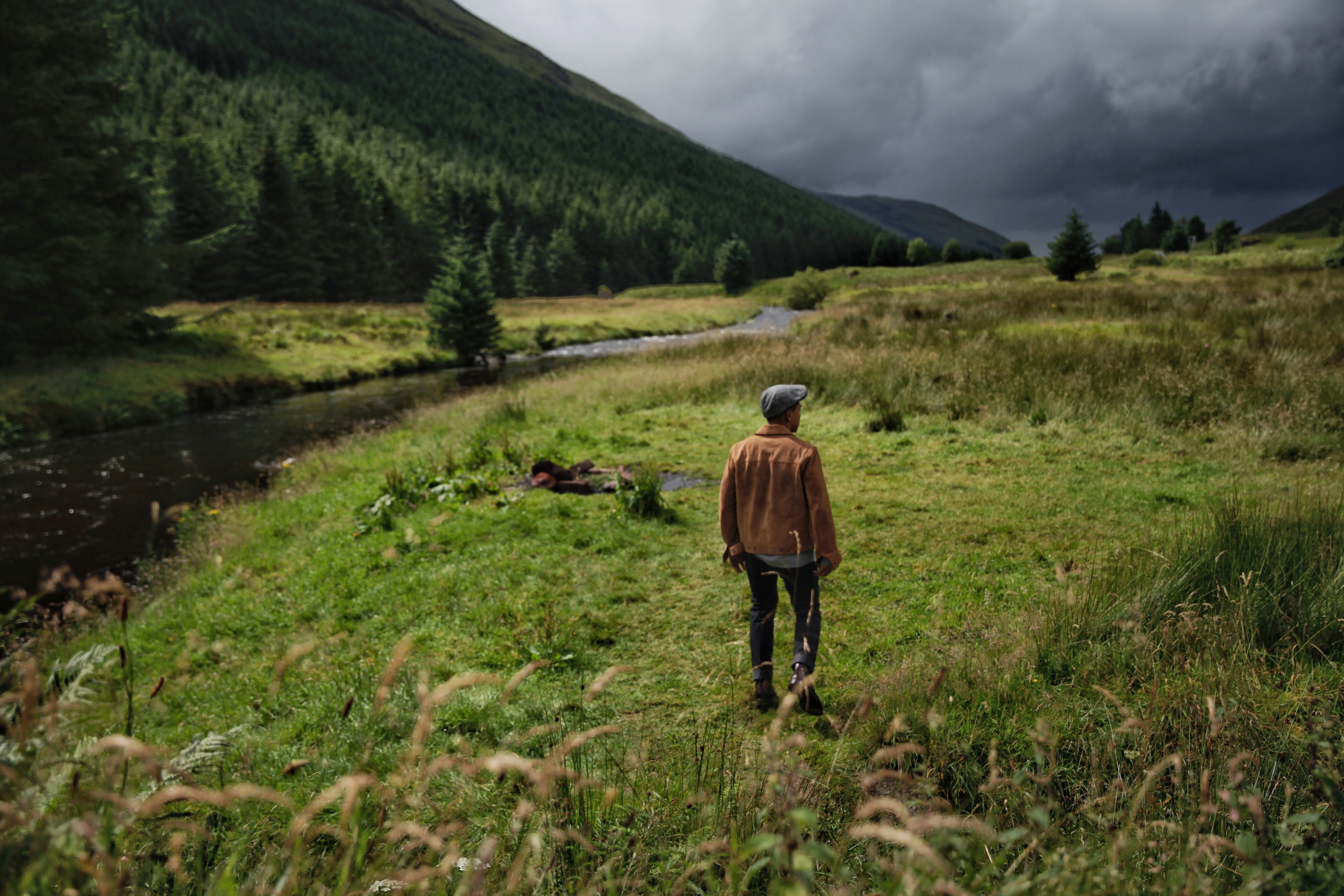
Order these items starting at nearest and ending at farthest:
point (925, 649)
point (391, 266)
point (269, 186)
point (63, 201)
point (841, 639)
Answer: point (925, 649) < point (841, 639) < point (63, 201) < point (269, 186) < point (391, 266)

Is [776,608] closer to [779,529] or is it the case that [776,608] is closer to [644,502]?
[779,529]

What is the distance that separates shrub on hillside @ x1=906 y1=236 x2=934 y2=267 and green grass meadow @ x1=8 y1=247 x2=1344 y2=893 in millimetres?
88033

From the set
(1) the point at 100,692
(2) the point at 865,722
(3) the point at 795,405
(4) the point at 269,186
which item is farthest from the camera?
(4) the point at 269,186

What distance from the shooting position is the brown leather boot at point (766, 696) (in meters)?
4.00

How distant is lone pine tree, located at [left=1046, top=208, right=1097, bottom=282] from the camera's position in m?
35.8

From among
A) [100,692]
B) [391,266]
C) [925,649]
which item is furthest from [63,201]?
[391,266]

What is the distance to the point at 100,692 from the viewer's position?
18.0 feet

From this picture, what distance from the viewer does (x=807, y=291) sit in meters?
55.8

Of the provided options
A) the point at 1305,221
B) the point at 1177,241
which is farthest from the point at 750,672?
the point at 1305,221

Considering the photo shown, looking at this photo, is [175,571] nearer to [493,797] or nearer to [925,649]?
[493,797]

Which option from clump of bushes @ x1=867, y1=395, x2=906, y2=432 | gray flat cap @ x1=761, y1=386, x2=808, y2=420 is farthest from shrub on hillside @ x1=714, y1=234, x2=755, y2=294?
gray flat cap @ x1=761, y1=386, x2=808, y2=420

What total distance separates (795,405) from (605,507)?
4.56 metres

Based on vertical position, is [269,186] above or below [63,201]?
above

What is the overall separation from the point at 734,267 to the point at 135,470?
71.4 meters
